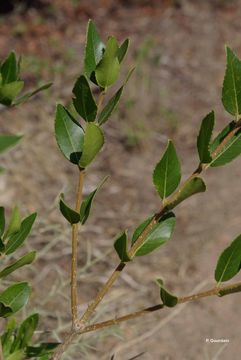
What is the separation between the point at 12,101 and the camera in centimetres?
88

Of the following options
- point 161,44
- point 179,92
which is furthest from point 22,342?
point 161,44

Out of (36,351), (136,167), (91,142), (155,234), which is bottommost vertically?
(136,167)

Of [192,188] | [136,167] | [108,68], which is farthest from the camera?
[136,167]

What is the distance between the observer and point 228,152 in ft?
2.59

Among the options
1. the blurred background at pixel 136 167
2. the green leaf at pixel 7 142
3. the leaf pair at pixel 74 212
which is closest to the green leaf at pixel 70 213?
the leaf pair at pixel 74 212

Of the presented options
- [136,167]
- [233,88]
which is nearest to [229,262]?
[233,88]

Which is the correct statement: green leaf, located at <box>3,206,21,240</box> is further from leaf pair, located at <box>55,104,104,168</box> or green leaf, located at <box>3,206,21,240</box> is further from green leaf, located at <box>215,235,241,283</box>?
green leaf, located at <box>215,235,241,283</box>

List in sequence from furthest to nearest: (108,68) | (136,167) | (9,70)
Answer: (136,167), (9,70), (108,68)

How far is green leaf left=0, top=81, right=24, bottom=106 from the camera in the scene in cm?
85

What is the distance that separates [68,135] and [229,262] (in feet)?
0.71

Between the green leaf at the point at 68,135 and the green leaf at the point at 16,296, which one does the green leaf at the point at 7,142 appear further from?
the green leaf at the point at 16,296

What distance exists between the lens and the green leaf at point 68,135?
2.72 feet

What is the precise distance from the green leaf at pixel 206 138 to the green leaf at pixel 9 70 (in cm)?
27

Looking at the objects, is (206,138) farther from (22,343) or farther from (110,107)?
(22,343)
